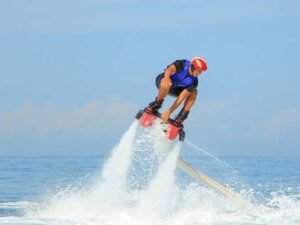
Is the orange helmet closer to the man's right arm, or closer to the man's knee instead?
the man's right arm

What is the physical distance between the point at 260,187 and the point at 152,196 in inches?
591

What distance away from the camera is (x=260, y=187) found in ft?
112

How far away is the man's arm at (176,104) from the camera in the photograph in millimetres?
20016

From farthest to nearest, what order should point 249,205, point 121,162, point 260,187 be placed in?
point 260,187
point 249,205
point 121,162

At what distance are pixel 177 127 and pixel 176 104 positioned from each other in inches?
26.5

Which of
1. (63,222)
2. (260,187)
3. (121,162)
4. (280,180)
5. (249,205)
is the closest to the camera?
(63,222)

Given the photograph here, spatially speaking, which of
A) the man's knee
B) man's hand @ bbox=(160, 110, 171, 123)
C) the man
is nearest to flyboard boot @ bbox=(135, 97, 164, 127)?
the man

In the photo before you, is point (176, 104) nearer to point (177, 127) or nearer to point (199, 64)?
point (177, 127)

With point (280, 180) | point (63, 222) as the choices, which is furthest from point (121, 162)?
point (280, 180)

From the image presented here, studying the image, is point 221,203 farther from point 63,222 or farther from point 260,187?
point 260,187

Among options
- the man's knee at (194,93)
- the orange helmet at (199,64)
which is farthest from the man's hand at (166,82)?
the orange helmet at (199,64)

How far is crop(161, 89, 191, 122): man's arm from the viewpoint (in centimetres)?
2002

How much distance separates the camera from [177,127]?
20156 millimetres

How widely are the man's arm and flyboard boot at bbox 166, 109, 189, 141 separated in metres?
0.22
